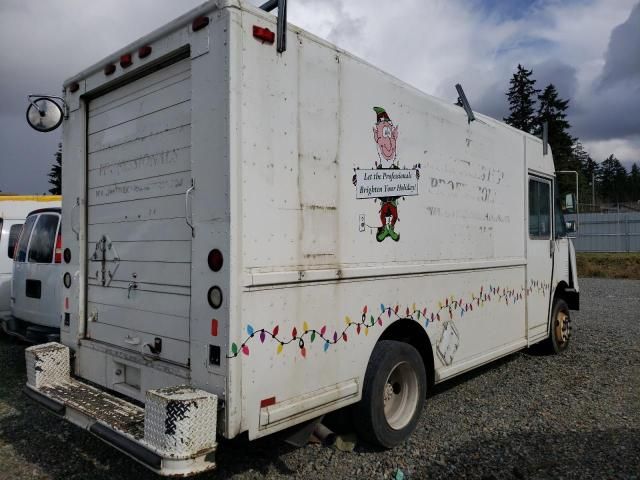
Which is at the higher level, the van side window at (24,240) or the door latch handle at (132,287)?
the van side window at (24,240)

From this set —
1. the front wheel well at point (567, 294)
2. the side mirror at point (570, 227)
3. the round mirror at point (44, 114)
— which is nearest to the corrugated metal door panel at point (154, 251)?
the round mirror at point (44, 114)

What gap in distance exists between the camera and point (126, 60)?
3.75 metres

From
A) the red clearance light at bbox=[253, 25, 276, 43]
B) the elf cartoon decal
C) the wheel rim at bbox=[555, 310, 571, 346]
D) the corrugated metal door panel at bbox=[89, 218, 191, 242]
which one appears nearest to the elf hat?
the elf cartoon decal

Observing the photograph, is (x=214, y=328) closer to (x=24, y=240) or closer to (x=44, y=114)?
(x=44, y=114)

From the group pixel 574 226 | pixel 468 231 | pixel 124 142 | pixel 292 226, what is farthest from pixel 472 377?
pixel 124 142

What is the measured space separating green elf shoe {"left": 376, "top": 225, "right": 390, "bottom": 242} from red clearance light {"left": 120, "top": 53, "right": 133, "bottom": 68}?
2181 mm

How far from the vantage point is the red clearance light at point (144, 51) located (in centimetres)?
356

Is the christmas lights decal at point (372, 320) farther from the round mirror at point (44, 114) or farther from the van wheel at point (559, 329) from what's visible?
the round mirror at point (44, 114)

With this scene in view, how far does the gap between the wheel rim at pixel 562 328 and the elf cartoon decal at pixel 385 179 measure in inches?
166

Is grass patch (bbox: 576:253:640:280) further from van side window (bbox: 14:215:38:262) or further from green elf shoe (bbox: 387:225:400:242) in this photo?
van side window (bbox: 14:215:38:262)

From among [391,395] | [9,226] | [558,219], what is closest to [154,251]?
[391,395]

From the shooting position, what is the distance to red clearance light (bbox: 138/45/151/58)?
3.56 metres

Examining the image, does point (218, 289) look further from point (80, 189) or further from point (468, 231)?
point (468, 231)

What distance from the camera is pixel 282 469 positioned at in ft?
12.3
